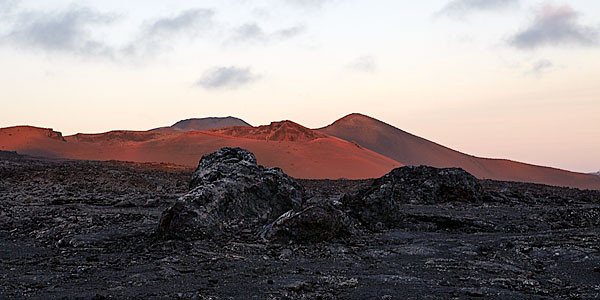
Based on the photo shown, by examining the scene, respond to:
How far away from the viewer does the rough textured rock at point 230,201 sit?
9148 mm

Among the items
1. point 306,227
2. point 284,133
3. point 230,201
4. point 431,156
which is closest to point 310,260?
point 306,227

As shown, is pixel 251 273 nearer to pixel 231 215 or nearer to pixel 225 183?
pixel 231 215

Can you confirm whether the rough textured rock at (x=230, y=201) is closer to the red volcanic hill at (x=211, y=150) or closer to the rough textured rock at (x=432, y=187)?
the rough textured rock at (x=432, y=187)

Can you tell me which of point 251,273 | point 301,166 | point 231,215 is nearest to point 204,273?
point 251,273

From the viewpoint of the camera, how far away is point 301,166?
48.9 metres

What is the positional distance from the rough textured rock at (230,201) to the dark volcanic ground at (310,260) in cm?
55

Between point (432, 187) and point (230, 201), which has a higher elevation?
point (432, 187)

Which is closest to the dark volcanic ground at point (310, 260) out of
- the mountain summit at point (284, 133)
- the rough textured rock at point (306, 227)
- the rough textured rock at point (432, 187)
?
the rough textured rock at point (306, 227)

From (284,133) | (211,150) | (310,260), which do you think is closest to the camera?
(310,260)

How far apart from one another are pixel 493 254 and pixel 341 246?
7.88 feet

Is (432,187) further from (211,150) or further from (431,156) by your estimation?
(431,156)

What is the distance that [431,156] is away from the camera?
88.1 meters

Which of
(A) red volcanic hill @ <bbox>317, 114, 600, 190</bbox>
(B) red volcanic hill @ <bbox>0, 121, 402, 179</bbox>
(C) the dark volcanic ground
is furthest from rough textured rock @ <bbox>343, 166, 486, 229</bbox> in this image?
(A) red volcanic hill @ <bbox>317, 114, 600, 190</bbox>

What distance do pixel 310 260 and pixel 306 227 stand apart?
1345 millimetres
